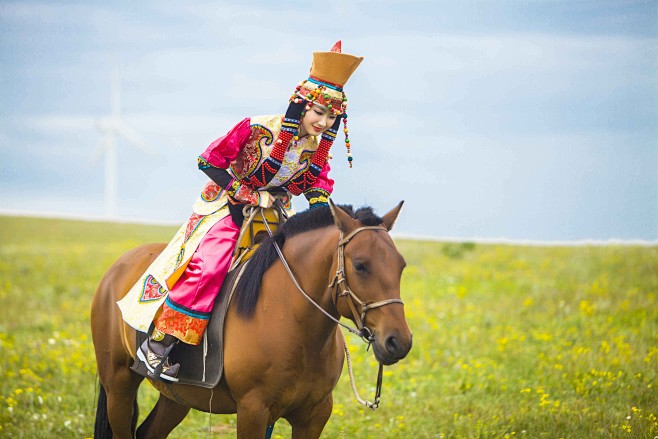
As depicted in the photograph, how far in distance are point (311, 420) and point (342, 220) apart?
4.97ft

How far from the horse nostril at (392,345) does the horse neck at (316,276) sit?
0.66 metres

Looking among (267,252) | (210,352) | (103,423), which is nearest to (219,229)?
(267,252)

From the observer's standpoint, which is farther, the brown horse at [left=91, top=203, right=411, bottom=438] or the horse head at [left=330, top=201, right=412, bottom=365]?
the brown horse at [left=91, top=203, right=411, bottom=438]

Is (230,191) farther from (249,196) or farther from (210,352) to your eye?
(210,352)

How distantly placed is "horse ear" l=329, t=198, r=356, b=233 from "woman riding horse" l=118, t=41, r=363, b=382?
0.96 meters

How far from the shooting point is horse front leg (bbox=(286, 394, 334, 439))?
17.8 feet

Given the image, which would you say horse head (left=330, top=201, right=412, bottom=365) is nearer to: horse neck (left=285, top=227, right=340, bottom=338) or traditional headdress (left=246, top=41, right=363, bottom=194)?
horse neck (left=285, top=227, right=340, bottom=338)

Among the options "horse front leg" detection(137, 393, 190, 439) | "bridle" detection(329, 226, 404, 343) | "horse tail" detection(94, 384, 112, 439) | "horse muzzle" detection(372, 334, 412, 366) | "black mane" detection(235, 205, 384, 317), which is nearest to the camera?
"horse muzzle" detection(372, 334, 412, 366)

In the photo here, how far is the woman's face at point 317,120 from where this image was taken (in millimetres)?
5562

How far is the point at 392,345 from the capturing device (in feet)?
14.8

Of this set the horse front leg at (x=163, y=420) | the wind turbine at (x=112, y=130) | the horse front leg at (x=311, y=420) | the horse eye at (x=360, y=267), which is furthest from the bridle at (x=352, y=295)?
the wind turbine at (x=112, y=130)

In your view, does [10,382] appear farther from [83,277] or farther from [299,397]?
[83,277]

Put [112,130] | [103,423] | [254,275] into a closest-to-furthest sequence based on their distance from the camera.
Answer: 1. [254,275]
2. [103,423]
3. [112,130]

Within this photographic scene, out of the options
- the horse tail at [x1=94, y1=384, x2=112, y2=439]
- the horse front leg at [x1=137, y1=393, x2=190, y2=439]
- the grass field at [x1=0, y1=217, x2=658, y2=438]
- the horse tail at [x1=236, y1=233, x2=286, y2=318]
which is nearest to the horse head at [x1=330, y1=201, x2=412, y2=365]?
the horse tail at [x1=236, y1=233, x2=286, y2=318]
